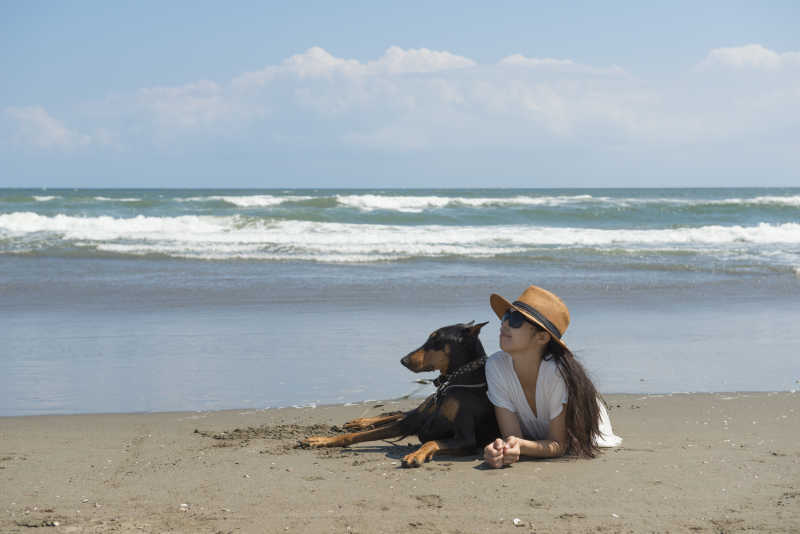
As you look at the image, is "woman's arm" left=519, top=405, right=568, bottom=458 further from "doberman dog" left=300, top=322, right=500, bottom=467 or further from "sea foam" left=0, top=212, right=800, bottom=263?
"sea foam" left=0, top=212, right=800, bottom=263

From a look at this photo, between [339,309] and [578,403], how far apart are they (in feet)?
19.2

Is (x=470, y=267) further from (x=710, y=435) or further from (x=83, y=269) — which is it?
(x=710, y=435)

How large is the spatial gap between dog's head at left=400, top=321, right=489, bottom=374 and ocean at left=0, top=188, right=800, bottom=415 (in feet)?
4.92

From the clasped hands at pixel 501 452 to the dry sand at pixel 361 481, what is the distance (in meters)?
0.05

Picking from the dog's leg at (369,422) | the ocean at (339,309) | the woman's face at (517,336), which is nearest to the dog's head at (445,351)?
the woman's face at (517,336)

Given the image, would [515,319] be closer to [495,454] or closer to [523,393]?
[523,393]

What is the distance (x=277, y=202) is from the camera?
38.1 metres

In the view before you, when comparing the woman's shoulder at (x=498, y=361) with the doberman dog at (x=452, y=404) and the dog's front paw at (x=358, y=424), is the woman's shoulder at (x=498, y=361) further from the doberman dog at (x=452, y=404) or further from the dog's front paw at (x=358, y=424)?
the dog's front paw at (x=358, y=424)

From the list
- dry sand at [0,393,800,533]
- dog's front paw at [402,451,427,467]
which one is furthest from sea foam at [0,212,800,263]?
dog's front paw at [402,451,427,467]

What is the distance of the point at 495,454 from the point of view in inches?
161

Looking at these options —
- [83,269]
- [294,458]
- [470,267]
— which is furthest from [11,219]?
[294,458]

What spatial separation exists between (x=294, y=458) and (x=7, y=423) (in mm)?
2107

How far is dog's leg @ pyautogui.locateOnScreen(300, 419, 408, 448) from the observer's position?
4.59 meters

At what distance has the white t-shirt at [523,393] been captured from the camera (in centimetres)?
423
